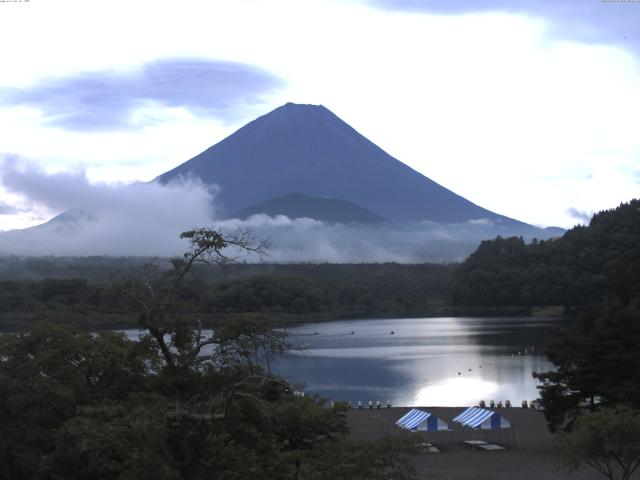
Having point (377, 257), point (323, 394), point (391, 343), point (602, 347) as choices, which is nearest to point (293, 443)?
point (602, 347)

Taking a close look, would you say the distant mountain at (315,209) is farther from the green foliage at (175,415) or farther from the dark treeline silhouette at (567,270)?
the green foliage at (175,415)

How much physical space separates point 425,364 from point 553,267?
30318 mm

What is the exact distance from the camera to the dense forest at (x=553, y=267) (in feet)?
180

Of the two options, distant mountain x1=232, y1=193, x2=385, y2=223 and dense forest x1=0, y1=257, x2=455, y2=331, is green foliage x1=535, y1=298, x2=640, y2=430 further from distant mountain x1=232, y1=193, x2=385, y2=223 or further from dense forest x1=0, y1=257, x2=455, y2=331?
distant mountain x1=232, y1=193, x2=385, y2=223

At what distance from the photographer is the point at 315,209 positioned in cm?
13538

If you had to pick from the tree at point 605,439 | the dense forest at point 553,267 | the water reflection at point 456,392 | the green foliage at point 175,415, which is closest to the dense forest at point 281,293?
the dense forest at point 553,267

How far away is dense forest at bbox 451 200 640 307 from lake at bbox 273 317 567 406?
8.81 m

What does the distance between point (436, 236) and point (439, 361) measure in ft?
377

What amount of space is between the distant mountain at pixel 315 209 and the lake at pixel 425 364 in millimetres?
85575

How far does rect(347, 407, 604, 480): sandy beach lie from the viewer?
12.1 meters

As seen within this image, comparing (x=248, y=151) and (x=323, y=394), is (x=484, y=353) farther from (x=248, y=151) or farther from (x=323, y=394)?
(x=248, y=151)

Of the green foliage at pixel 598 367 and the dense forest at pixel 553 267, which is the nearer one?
the green foliage at pixel 598 367

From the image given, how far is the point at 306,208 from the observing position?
134 metres

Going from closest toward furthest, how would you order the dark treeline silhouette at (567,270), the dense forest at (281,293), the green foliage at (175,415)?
the green foliage at (175,415) → the dark treeline silhouette at (567,270) → the dense forest at (281,293)
